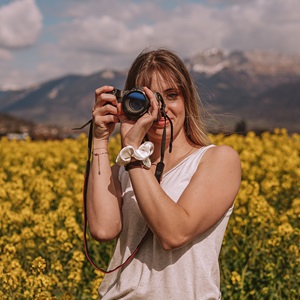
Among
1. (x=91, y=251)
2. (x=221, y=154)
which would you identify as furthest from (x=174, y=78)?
(x=91, y=251)

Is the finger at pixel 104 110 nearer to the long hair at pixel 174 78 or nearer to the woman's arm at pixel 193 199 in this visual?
the long hair at pixel 174 78

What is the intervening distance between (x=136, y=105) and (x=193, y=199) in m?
0.37

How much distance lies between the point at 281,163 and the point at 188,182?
5.76 metres

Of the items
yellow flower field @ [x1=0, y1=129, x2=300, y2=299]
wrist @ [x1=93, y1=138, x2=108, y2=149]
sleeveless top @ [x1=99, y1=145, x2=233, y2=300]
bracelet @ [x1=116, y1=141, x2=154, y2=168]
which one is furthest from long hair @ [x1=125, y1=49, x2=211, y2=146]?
yellow flower field @ [x1=0, y1=129, x2=300, y2=299]

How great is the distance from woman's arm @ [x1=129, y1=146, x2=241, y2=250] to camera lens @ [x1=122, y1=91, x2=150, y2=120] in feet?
0.66

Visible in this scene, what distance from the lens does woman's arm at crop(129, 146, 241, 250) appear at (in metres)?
2.04

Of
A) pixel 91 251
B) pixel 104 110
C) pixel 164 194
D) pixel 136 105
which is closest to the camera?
pixel 164 194

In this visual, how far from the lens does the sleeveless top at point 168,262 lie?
2.18 m

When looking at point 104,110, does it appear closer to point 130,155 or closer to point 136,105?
point 136,105

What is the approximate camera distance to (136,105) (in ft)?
7.13

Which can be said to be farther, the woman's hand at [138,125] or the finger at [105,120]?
the finger at [105,120]

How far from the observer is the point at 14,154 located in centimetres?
979

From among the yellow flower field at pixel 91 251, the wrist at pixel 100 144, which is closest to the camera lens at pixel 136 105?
the wrist at pixel 100 144

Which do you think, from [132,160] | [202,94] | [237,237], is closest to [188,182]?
[132,160]
